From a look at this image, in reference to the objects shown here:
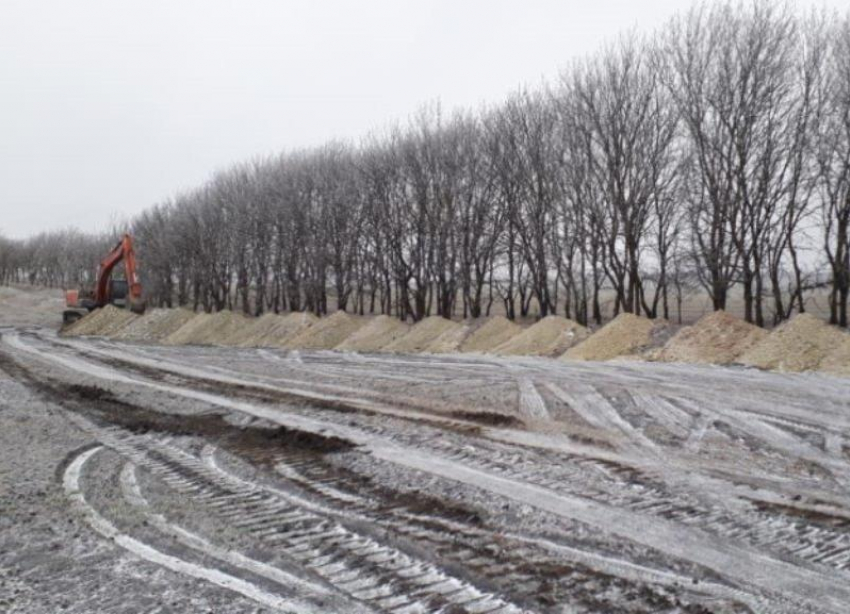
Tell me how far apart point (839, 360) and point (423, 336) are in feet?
46.5

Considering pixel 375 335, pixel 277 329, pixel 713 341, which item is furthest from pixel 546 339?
pixel 277 329

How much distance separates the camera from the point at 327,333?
1058 inches

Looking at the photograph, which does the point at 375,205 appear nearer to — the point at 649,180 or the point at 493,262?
the point at 493,262

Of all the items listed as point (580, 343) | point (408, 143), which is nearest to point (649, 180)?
point (580, 343)

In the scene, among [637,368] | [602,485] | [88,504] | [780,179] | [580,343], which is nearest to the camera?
[88,504]

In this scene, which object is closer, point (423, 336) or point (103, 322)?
point (423, 336)

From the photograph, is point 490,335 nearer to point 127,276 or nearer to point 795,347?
point 795,347

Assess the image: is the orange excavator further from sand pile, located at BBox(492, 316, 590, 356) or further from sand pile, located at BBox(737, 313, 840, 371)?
sand pile, located at BBox(737, 313, 840, 371)

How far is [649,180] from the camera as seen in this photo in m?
25.4

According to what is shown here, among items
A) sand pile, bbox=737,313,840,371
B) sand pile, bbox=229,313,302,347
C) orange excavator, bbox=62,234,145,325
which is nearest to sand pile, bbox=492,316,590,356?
sand pile, bbox=737,313,840,371

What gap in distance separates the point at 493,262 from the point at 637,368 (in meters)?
18.7

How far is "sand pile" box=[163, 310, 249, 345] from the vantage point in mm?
30594

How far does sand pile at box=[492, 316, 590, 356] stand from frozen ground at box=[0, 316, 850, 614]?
9284mm

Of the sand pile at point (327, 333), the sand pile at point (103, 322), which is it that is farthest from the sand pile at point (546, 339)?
the sand pile at point (103, 322)
